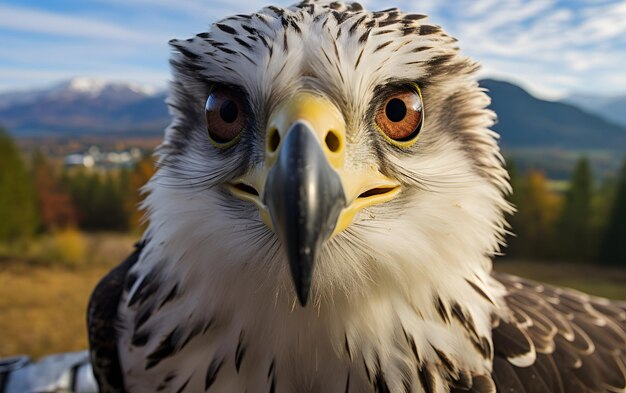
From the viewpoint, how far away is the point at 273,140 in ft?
6.04

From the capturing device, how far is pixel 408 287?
7.10 ft

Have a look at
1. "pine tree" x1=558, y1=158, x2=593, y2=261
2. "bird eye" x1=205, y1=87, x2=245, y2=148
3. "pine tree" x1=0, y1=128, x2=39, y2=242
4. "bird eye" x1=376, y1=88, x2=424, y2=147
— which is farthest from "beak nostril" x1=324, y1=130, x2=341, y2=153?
"pine tree" x1=0, y1=128, x2=39, y2=242

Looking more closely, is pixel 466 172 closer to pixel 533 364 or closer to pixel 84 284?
pixel 533 364

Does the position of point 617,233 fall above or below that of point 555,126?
below

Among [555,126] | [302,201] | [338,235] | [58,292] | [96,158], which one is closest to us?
[302,201]

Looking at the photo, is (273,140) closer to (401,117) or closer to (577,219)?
(401,117)

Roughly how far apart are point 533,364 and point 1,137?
123ft

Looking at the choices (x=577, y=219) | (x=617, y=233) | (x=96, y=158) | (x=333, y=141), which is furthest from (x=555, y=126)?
(x=333, y=141)

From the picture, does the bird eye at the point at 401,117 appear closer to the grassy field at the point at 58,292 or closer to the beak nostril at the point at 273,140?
the beak nostril at the point at 273,140

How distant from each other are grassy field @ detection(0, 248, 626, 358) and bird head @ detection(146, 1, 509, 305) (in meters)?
19.4

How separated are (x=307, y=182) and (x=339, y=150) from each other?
0.78 ft

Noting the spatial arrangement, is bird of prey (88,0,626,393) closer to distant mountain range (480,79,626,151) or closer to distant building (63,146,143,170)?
distant building (63,146,143,170)

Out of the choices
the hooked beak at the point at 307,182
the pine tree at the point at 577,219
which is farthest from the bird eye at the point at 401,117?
the pine tree at the point at 577,219

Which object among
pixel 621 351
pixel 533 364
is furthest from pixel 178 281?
pixel 621 351
